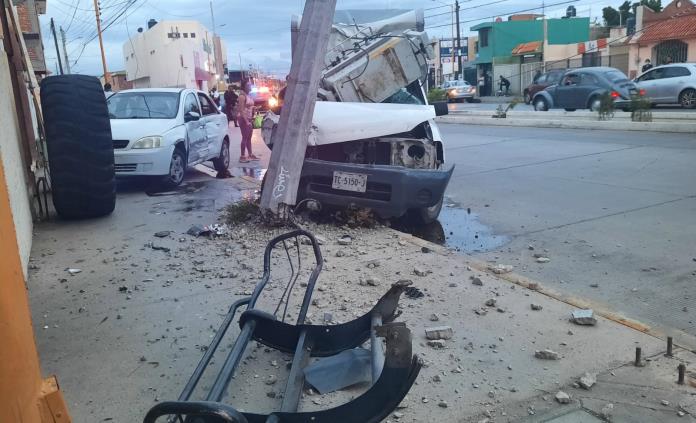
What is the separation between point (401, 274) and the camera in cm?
522

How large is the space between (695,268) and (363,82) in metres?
4.39

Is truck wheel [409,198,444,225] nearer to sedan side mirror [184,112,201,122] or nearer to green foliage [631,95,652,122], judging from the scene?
sedan side mirror [184,112,201,122]

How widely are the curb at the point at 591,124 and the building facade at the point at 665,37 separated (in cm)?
1916

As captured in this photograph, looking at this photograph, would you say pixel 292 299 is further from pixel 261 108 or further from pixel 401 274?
pixel 261 108

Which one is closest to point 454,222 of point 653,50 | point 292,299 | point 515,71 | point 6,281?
point 292,299

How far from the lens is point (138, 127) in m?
9.56

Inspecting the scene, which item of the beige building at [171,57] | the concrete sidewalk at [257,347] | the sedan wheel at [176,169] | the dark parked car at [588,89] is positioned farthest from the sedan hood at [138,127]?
the beige building at [171,57]

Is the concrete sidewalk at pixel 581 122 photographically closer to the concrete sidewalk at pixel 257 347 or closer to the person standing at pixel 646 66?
the concrete sidewalk at pixel 257 347

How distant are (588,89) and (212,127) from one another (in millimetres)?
15650

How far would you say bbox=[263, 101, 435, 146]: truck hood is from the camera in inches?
263

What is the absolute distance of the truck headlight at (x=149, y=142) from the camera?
30.6ft

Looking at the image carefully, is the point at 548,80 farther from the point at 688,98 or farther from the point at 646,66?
the point at 646,66

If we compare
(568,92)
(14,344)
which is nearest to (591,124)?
(568,92)

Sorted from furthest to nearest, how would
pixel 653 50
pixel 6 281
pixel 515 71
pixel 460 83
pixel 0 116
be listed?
pixel 515 71, pixel 460 83, pixel 653 50, pixel 0 116, pixel 6 281
